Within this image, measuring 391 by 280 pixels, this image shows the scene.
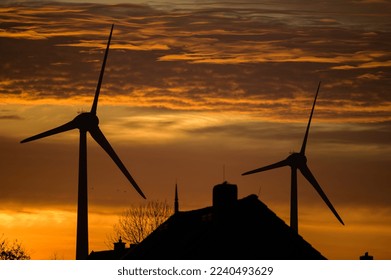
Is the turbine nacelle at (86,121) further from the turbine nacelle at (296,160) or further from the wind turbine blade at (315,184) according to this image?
the turbine nacelle at (296,160)

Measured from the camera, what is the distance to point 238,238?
55188 mm

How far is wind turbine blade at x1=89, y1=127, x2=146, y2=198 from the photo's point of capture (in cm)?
7200

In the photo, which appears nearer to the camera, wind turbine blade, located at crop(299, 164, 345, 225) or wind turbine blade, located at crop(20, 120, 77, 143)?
wind turbine blade, located at crop(20, 120, 77, 143)

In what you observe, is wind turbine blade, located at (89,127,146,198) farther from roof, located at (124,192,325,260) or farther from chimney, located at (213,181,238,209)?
chimney, located at (213,181,238,209)

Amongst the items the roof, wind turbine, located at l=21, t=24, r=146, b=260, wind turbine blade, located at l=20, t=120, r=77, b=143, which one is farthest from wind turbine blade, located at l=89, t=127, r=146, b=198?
the roof

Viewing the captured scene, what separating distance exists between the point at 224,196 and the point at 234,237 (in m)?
2.32

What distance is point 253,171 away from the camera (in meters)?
87.9

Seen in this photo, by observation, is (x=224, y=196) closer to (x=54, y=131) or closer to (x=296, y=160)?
(x=54, y=131)

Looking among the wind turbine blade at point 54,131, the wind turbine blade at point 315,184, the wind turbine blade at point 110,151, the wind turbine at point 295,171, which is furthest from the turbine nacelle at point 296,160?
the wind turbine blade at point 54,131
